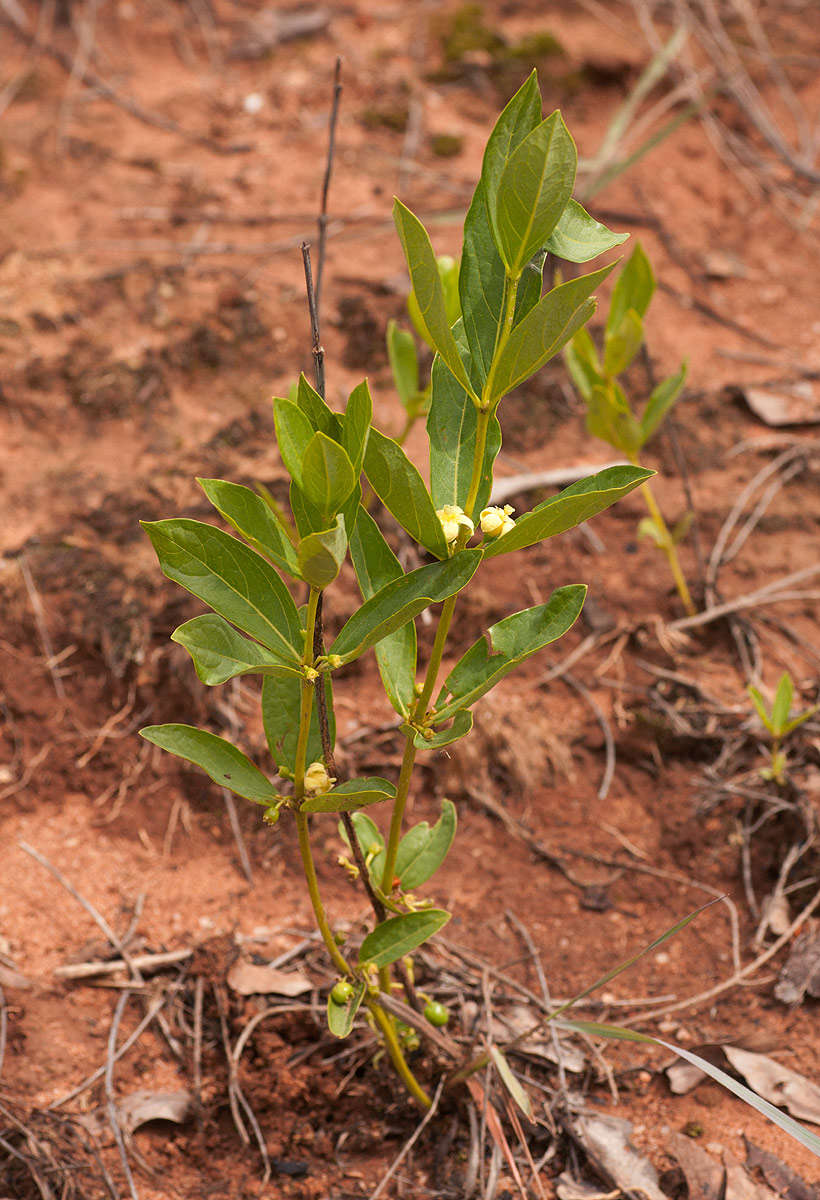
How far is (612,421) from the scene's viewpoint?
8.32 ft

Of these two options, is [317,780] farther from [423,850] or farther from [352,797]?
[423,850]

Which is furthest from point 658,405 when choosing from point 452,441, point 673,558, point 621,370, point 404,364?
point 452,441

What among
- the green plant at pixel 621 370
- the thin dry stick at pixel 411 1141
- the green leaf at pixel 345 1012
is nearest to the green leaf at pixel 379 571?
the green leaf at pixel 345 1012

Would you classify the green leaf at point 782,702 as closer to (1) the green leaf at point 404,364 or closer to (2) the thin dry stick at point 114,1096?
(1) the green leaf at point 404,364

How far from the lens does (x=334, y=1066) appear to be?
1958mm

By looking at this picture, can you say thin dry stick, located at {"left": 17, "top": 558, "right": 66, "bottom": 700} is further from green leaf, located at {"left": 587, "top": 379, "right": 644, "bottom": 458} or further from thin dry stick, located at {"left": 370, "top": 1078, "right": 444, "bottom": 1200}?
green leaf, located at {"left": 587, "top": 379, "right": 644, "bottom": 458}

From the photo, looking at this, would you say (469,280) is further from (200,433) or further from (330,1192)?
(200,433)

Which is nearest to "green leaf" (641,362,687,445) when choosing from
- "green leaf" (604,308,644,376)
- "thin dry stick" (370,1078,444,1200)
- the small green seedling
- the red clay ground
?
"green leaf" (604,308,644,376)

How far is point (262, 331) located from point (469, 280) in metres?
2.42

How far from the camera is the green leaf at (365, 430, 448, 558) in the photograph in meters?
1.22

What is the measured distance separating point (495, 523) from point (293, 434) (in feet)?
0.92

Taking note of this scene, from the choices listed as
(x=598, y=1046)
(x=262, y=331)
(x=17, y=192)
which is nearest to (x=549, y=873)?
(x=598, y=1046)

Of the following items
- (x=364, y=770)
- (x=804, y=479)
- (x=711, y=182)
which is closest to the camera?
(x=364, y=770)

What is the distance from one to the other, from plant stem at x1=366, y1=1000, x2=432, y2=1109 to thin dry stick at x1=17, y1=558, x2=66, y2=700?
1402 mm
